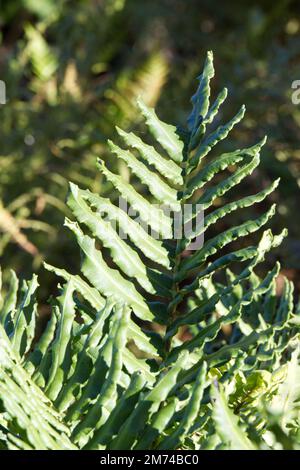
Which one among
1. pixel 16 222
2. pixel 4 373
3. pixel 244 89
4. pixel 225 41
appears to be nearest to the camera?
pixel 4 373

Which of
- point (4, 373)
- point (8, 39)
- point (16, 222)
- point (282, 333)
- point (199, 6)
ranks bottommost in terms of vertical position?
point (282, 333)

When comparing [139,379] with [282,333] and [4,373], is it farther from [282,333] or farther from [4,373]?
[282,333]

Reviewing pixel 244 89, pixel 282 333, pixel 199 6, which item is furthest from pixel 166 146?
pixel 199 6

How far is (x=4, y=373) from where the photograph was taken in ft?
1.35

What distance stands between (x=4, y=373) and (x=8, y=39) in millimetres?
2272
